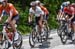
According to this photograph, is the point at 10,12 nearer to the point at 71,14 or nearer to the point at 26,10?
the point at 71,14

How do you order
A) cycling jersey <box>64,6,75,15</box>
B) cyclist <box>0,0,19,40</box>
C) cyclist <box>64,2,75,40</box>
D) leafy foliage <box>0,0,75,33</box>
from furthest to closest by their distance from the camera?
leafy foliage <box>0,0,75,33</box>
cycling jersey <box>64,6,75,15</box>
cyclist <box>64,2,75,40</box>
cyclist <box>0,0,19,40</box>

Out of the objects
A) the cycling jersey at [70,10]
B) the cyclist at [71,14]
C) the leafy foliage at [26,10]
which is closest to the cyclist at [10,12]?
the cyclist at [71,14]

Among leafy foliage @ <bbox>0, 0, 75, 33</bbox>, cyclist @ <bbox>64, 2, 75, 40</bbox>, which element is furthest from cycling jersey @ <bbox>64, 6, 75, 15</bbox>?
leafy foliage @ <bbox>0, 0, 75, 33</bbox>

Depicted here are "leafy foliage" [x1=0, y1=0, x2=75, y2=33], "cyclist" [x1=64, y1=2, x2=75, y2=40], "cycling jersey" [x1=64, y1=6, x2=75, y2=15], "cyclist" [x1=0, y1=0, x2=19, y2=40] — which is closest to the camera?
"cyclist" [x1=0, y1=0, x2=19, y2=40]

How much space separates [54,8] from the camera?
1054 inches

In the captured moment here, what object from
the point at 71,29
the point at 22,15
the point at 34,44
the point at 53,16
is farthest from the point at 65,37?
the point at 53,16

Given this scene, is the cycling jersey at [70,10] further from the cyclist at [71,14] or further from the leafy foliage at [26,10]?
the leafy foliage at [26,10]

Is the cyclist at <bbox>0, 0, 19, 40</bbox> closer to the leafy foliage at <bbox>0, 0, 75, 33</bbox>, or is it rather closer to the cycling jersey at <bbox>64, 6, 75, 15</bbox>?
the cycling jersey at <bbox>64, 6, 75, 15</bbox>

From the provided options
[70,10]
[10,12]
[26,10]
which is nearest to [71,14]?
[70,10]

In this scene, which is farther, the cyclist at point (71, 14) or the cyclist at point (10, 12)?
the cyclist at point (71, 14)

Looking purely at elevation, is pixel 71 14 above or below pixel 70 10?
below

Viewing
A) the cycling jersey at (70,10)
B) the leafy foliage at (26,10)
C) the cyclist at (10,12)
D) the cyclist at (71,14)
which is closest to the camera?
the cyclist at (10,12)

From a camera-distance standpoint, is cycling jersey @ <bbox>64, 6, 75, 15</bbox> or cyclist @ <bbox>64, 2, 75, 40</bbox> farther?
cycling jersey @ <bbox>64, 6, 75, 15</bbox>

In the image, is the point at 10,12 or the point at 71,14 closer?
the point at 10,12
